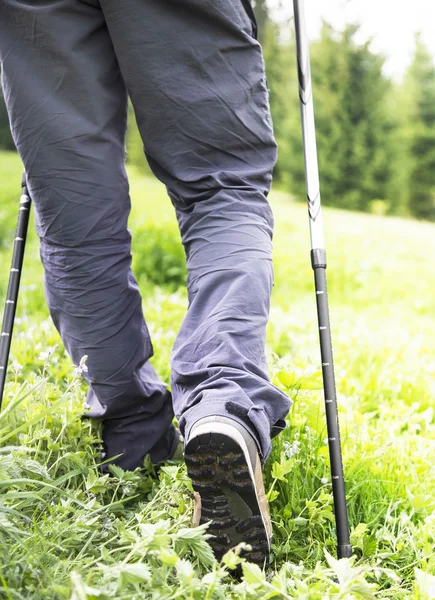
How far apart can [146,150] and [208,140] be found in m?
0.20

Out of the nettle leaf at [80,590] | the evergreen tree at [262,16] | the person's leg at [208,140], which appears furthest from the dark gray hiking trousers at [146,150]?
the evergreen tree at [262,16]

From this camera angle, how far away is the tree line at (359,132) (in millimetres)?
17578

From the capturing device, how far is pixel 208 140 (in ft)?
5.48

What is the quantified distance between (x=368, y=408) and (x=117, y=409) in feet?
3.66

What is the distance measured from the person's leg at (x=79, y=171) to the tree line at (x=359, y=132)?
16278mm

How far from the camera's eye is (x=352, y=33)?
18.2m

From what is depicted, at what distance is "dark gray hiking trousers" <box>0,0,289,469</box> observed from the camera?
160 cm

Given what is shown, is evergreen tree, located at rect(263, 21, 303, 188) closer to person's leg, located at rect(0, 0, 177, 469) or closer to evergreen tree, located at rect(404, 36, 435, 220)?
evergreen tree, located at rect(404, 36, 435, 220)

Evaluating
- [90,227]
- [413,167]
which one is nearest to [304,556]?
[90,227]

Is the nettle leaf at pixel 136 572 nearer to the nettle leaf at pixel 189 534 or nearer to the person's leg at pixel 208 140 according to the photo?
the nettle leaf at pixel 189 534

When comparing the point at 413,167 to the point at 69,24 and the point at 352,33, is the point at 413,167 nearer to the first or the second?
the point at 352,33

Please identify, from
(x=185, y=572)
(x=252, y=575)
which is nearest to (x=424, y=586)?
(x=252, y=575)

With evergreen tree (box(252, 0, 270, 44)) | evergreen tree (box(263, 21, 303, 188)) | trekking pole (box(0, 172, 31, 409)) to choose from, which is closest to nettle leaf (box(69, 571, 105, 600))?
trekking pole (box(0, 172, 31, 409))

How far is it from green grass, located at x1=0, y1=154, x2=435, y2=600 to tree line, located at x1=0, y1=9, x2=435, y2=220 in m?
14.2
